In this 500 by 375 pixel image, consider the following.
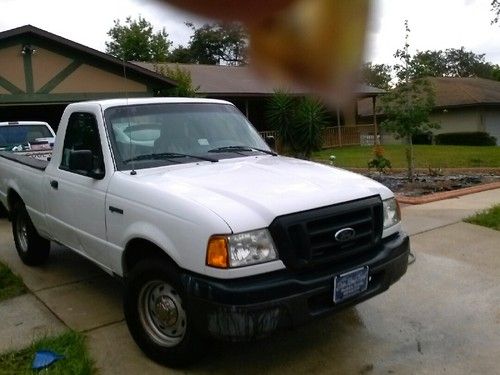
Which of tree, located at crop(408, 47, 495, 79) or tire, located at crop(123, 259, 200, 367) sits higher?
tree, located at crop(408, 47, 495, 79)

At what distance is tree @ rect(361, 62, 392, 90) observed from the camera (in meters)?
0.61

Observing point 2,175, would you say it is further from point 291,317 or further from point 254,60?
point 254,60

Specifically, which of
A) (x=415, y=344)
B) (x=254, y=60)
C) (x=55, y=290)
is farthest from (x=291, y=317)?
(x=55, y=290)

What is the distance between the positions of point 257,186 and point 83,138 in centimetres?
170

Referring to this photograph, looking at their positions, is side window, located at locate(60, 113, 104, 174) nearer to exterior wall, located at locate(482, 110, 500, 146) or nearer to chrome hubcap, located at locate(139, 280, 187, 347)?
chrome hubcap, located at locate(139, 280, 187, 347)

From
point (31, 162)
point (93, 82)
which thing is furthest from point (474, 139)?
point (31, 162)

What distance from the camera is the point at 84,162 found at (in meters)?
3.59

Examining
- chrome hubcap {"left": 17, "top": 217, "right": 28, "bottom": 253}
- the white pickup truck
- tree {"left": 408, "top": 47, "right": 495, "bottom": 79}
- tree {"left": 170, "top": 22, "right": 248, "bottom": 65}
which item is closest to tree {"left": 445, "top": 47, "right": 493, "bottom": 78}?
tree {"left": 408, "top": 47, "right": 495, "bottom": 79}

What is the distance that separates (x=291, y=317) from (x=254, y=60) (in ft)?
7.21

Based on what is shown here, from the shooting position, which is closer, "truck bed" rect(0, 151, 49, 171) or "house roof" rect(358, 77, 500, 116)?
"house roof" rect(358, 77, 500, 116)

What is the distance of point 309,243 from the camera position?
2764 mm

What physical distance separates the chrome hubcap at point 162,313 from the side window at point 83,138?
0.96 m

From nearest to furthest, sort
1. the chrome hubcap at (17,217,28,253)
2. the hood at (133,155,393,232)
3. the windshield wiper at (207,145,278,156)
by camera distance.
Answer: the hood at (133,155,393,232)
the windshield wiper at (207,145,278,156)
the chrome hubcap at (17,217,28,253)

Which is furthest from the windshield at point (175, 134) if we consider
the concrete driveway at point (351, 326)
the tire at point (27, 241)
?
the tire at point (27, 241)
